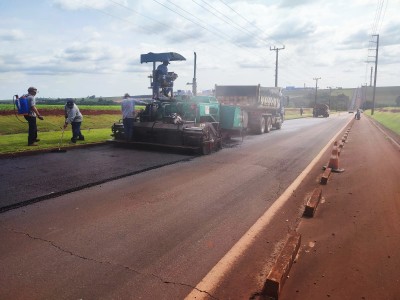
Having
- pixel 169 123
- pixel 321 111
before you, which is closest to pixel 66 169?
pixel 169 123

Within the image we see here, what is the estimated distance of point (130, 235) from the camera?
14.4ft

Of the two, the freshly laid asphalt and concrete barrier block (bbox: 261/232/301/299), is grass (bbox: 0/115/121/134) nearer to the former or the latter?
the freshly laid asphalt

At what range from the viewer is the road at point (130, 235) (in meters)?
3.20

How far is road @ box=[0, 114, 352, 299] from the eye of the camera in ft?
10.5

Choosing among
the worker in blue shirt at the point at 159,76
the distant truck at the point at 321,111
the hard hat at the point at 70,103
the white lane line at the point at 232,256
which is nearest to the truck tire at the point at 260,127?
the worker in blue shirt at the point at 159,76

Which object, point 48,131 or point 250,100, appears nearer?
point 48,131

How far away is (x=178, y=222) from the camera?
4.88 meters

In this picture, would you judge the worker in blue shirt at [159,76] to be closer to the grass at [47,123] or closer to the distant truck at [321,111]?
the grass at [47,123]

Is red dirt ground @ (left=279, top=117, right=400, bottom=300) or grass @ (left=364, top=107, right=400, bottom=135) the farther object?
grass @ (left=364, top=107, right=400, bottom=135)

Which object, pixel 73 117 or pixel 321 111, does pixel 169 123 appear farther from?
pixel 321 111

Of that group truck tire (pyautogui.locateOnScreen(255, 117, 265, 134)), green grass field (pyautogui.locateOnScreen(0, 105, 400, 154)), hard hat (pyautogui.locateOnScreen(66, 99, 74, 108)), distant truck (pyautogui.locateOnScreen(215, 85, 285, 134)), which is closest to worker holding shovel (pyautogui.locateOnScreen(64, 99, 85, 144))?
hard hat (pyautogui.locateOnScreen(66, 99, 74, 108))

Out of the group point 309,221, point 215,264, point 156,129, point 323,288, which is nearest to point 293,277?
point 323,288

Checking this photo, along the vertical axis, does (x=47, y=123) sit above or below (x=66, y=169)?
above

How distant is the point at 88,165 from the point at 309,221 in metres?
6.04
